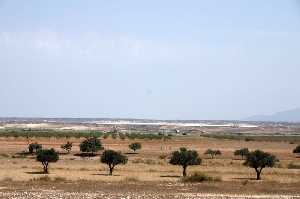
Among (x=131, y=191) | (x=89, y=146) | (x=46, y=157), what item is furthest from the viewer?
(x=89, y=146)

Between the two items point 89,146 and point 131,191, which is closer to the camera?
point 131,191

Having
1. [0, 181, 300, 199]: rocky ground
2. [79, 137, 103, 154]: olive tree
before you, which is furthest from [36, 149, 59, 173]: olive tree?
[79, 137, 103, 154]: olive tree

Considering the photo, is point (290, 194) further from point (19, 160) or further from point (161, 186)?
point (19, 160)

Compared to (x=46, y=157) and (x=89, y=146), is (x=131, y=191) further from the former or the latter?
(x=89, y=146)

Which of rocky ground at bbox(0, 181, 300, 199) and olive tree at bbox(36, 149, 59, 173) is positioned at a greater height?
olive tree at bbox(36, 149, 59, 173)

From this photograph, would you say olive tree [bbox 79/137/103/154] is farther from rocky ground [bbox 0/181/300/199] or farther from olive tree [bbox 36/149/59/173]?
rocky ground [bbox 0/181/300/199]

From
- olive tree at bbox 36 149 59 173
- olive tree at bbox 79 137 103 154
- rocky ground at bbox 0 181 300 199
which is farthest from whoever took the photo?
olive tree at bbox 79 137 103 154

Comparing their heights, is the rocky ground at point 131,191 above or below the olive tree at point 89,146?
below

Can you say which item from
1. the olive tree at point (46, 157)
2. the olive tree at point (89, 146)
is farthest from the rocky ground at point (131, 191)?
the olive tree at point (89, 146)

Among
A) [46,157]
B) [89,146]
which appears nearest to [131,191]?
[46,157]

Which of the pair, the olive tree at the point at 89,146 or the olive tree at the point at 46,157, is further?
the olive tree at the point at 89,146

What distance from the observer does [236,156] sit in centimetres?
10300

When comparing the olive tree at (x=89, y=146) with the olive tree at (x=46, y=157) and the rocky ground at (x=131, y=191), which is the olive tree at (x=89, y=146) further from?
the rocky ground at (x=131, y=191)

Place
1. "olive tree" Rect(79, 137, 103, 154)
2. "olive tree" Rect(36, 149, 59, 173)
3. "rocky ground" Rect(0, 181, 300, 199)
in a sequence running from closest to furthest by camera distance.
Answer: "rocky ground" Rect(0, 181, 300, 199), "olive tree" Rect(36, 149, 59, 173), "olive tree" Rect(79, 137, 103, 154)
